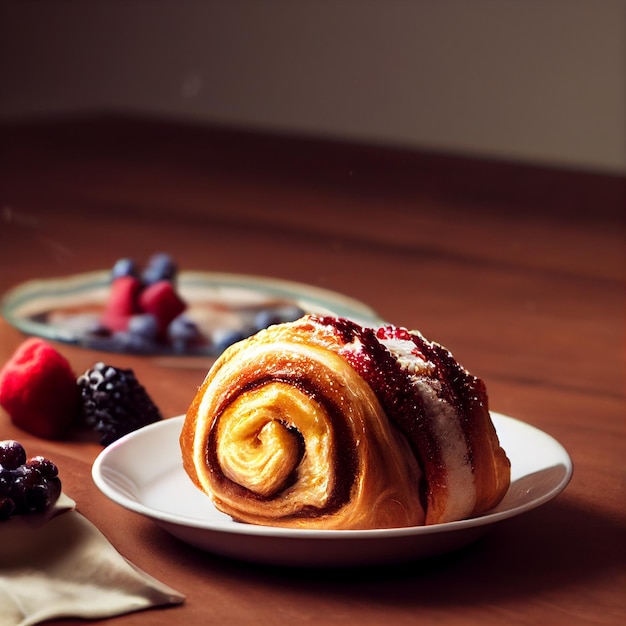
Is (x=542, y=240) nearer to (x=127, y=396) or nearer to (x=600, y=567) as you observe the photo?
(x=127, y=396)

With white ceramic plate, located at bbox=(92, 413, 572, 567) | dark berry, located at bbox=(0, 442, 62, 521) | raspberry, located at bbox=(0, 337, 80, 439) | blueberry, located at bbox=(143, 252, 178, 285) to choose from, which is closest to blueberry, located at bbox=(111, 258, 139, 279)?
blueberry, located at bbox=(143, 252, 178, 285)

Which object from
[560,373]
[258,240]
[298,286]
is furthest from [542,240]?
[560,373]

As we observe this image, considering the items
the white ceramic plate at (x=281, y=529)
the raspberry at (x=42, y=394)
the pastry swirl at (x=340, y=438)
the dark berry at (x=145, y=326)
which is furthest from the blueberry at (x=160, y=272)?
the pastry swirl at (x=340, y=438)

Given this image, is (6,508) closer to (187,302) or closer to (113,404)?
(113,404)

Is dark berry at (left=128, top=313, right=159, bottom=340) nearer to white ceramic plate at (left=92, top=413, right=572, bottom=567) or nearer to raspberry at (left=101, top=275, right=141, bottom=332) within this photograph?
raspberry at (left=101, top=275, right=141, bottom=332)

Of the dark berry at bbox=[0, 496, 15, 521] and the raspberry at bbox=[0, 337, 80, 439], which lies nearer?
the dark berry at bbox=[0, 496, 15, 521]

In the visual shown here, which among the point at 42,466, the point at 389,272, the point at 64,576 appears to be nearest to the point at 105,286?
the point at 389,272
